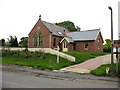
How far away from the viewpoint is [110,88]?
21.8 ft

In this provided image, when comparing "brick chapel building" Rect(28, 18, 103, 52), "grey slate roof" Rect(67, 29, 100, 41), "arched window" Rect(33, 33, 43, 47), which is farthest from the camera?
"arched window" Rect(33, 33, 43, 47)

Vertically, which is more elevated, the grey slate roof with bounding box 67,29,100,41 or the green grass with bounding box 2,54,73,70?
the grey slate roof with bounding box 67,29,100,41

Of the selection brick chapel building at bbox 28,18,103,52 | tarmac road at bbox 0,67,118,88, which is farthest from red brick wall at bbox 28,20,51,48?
tarmac road at bbox 0,67,118,88

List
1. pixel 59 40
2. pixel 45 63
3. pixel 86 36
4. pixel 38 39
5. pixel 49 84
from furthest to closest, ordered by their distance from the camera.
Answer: pixel 86 36
pixel 59 40
pixel 38 39
pixel 45 63
pixel 49 84

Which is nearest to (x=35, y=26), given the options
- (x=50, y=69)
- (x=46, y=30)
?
(x=46, y=30)

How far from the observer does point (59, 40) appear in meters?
30.1

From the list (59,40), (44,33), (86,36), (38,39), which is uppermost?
(44,33)

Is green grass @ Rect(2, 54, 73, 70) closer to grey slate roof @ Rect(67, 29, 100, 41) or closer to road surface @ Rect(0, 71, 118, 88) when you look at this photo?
road surface @ Rect(0, 71, 118, 88)

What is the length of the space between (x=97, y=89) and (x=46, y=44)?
73.8 ft

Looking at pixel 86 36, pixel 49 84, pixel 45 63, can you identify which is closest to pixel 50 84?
pixel 49 84

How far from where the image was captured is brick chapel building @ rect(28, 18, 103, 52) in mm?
28109

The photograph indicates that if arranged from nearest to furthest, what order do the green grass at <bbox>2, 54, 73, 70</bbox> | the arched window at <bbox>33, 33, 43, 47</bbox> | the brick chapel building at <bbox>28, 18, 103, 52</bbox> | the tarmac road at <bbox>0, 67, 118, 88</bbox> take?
the tarmac road at <bbox>0, 67, 118, 88</bbox>, the green grass at <bbox>2, 54, 73, 70</bbox>, the brick chapel building at <bbox>28, 18, 103, 52</bbox>, the arched window at <bbox>33, 33, 43, 47</bbox>

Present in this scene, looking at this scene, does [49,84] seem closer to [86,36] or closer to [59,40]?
[59,40]

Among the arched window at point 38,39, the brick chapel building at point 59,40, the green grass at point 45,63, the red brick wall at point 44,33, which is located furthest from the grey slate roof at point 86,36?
the green grass at point 45,63
